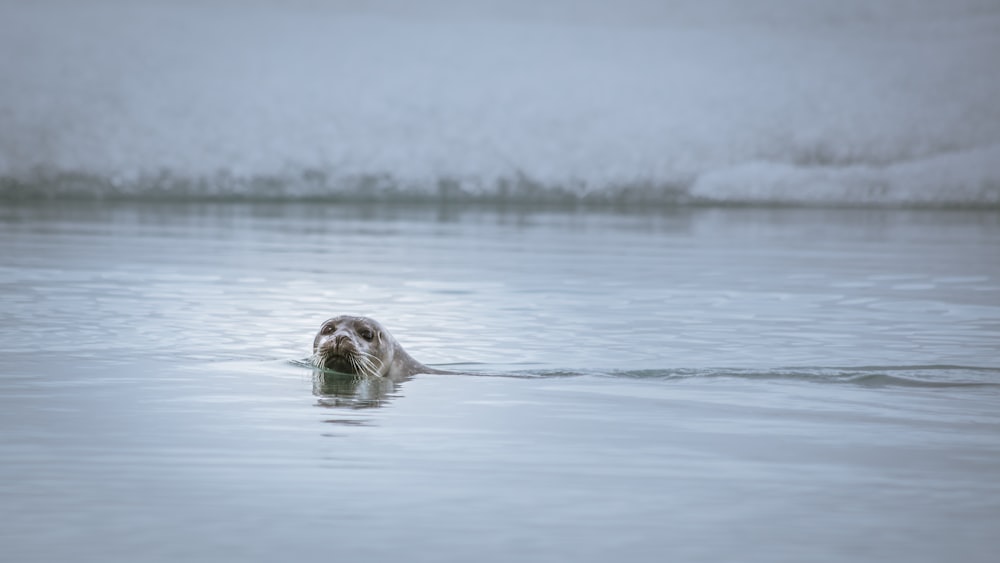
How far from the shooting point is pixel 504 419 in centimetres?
1054

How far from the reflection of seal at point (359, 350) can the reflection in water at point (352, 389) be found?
0.08 m

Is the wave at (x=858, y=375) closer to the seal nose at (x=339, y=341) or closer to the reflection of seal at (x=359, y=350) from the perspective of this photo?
the reflection of seal at (x=359, y=350)

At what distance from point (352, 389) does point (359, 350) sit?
0.51 meters

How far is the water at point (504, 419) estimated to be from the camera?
726 cm

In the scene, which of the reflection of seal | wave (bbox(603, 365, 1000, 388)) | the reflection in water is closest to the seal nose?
the reflection of seal

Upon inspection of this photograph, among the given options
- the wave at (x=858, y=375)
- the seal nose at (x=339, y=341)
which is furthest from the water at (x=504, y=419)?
the seal nose at (x=339, y=341)

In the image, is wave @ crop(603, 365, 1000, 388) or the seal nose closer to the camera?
the seal nose

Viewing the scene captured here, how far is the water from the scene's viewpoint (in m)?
7.26

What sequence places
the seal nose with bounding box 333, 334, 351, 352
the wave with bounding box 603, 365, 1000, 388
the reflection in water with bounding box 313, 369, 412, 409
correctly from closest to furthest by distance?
the reflection in water with bounding box 313, 369, 412, 409
the seal nose with bounding box 333, 334, 351, 352
the wave with bounding box 603, 365, 1000, 388

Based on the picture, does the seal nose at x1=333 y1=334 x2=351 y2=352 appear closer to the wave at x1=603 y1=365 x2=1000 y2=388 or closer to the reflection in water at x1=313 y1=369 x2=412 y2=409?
the reflection in water at x1=313 y1=369 x2=412 y2=409

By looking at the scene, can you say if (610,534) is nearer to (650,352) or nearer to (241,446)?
(241,446)

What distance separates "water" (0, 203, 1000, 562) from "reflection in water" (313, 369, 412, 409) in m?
0.06

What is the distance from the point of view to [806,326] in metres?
17.5

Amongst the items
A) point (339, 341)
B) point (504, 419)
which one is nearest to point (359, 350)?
point (339, 341)
